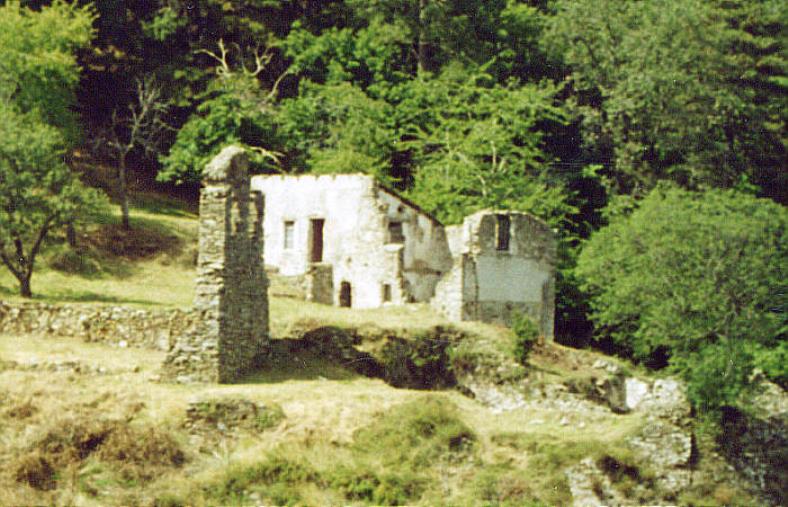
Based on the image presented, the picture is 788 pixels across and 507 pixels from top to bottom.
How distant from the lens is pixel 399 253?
36.8 m

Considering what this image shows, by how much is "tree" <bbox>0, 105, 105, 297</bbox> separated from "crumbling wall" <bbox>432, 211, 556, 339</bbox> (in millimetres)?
9480

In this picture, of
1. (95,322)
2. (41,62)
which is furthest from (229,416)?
(41,62)

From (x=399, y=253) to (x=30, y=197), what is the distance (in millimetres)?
9986

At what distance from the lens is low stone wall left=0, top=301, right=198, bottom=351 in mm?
29688

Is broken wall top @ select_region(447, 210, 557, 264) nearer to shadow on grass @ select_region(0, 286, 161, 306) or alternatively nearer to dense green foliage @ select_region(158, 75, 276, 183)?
shadow on grass @ select_region(0, 286, 161, 306)

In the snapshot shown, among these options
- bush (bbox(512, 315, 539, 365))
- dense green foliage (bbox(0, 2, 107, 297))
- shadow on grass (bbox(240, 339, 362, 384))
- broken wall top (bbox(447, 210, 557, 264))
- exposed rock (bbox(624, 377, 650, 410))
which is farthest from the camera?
broken wall top (bbox(447, 210, 557, 264))

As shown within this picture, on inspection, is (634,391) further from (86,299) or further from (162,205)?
(162,205)

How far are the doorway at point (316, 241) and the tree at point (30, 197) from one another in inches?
287

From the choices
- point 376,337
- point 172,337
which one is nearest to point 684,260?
point 376,337

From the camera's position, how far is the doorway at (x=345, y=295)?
124 feet

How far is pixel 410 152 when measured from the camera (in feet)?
152

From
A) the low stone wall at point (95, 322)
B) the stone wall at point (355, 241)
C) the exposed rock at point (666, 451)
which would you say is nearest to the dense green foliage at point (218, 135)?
the stone wall at point (355, 241)

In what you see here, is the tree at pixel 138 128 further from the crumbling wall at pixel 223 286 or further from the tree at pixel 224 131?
the crumbling wall at pixel 223 286

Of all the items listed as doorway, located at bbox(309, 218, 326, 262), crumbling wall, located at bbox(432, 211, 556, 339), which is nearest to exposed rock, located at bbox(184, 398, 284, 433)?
crumbling wall, located at bbox(432, 211, 556, 339)
